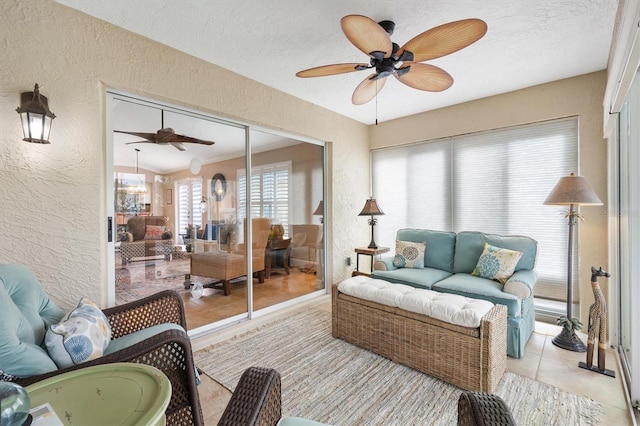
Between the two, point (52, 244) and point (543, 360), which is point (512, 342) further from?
point (52, 244)

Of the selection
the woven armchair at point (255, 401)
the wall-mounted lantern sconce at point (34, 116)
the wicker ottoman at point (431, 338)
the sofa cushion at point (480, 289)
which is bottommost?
the wicker ottoman at point (431, 338)

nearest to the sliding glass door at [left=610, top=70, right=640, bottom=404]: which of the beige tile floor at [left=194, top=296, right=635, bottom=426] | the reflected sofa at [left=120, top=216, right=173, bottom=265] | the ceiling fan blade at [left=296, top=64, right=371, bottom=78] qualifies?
the beige tile floor at [left=194, top=296, right=635, bottom=426]

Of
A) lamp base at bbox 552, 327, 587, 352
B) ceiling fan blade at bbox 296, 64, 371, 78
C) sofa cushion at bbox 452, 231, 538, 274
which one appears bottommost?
lamp base at bbox 552, 327, 587, 352

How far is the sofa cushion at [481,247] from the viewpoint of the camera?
2969mm

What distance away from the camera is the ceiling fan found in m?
1.54

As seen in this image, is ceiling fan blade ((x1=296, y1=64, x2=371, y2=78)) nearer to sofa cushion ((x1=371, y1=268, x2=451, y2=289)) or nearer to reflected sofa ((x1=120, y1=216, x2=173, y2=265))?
reflected sofa ((x1=120, y1=216, x2=173, y2=265))

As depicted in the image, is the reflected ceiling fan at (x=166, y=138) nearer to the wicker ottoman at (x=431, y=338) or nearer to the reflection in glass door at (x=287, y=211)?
the reflection in glass door at (x=287, y=211)

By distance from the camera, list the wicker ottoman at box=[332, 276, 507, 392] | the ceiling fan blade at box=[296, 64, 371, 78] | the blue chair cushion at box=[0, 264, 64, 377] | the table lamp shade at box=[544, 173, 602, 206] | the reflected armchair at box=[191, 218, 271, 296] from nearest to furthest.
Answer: the blue chair cushion at box=[0, 264, 64, 377] < the wicker ottoman at box=[332, 276, 507, 392] < the ceiling fan blade at box=[296, 64, 371, 78] < the table lamp shade at box=[544, 173, 602, 206] < the reflected armchair at box=[191, 218, 271, 296]

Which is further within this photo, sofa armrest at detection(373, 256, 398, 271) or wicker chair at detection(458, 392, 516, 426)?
sofa armrest at detection(373, 256, 398, 271)

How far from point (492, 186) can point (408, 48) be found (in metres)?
2.54

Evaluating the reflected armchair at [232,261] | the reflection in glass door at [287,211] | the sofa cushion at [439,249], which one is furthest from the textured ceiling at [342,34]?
the sofa cushion at [439,249]

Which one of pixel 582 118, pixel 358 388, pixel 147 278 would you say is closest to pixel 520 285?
pixel 358 388

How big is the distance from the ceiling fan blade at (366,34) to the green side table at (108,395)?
178 cm

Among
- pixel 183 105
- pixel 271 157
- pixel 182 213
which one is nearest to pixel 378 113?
pixel 271 157
